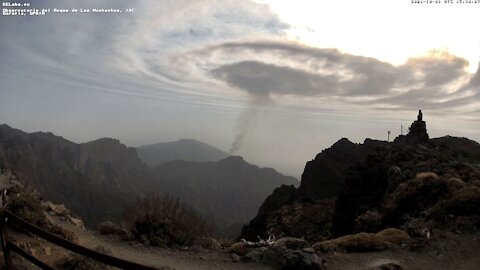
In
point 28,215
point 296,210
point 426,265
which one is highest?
point 28,215

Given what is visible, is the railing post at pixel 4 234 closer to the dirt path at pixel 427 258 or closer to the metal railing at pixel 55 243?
the metal railing at pixel 55 243

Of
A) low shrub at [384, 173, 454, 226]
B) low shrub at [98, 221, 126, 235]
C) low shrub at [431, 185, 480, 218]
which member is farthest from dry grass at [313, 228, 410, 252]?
low shrub at [98, 221, 126, 235]

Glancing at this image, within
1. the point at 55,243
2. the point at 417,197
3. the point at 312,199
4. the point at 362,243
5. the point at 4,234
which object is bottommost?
the point at 312,199

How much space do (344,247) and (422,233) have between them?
160 inches

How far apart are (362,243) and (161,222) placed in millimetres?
7876

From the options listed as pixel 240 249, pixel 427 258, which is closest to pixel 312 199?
pixel 427 258

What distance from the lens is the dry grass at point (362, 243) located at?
13572mm

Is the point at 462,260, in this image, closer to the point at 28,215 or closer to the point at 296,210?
the point at 28,215

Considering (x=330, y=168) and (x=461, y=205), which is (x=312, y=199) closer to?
(x=330, y=168)

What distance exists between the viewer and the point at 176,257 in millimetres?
12641

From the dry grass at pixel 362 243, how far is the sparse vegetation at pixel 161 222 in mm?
4916

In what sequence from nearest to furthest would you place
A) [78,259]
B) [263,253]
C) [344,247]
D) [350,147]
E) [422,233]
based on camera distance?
[78,259] → [263,253] → [344,247] → [422,233] → [350,147]

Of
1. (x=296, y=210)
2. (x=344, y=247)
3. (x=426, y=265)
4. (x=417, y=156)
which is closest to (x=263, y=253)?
(x=344, y=247)

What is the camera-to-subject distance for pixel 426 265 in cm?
1288
